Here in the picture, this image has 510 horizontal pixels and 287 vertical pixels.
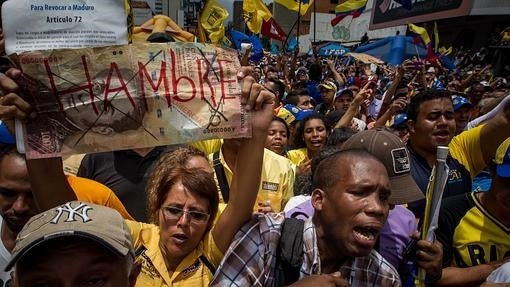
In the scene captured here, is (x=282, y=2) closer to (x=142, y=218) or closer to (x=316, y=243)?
(x=142, y=218)

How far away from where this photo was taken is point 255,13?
11.6m

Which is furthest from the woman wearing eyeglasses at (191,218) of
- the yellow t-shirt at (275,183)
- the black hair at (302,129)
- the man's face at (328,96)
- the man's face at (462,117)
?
the man's face at (328,96)

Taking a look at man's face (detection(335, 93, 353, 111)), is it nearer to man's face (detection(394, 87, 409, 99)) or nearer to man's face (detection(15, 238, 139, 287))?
man's face (detection(394, 87, 409, 99))

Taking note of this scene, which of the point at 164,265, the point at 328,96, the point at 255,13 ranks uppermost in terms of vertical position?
the point at 255,13

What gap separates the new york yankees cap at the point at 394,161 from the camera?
7.29 ft

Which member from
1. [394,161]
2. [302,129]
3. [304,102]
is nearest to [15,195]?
[394,161]

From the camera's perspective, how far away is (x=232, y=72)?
175 centimetres

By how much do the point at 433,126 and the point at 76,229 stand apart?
8.79ft

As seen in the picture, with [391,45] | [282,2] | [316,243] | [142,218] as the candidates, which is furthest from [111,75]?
[391,45]

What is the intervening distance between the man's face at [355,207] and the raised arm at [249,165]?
0.31 m

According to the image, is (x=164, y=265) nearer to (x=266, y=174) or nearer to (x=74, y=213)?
(x=74, y=213)

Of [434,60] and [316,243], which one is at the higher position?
[434,60]

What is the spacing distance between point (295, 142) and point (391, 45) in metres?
11.4

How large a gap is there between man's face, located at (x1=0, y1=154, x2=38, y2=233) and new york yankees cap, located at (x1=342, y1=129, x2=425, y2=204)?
1406 mm
